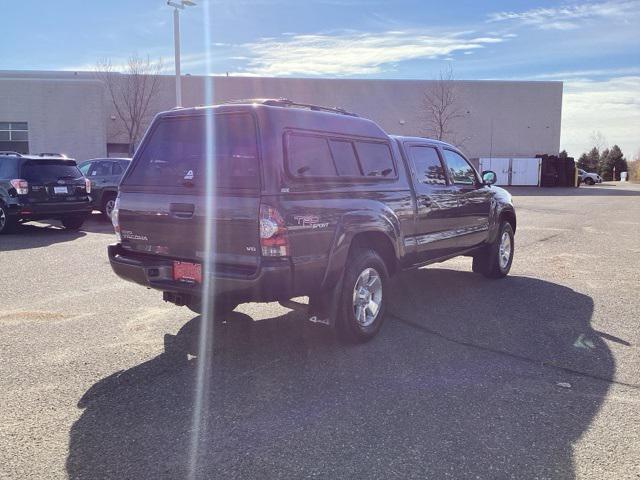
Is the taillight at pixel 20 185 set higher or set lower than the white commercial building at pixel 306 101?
lower

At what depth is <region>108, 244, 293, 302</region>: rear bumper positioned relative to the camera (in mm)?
4078

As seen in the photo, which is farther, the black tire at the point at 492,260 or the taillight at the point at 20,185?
the taillight at the point at 20,185

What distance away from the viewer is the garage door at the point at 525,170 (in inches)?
1726

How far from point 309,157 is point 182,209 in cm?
112

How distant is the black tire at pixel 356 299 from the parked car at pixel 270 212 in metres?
0.01

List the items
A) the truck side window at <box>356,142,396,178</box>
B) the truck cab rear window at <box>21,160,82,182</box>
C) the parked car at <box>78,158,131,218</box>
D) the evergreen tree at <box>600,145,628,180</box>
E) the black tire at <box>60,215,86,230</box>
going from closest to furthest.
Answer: the truck side window at <box>356,142,396,178</box> → the truck cab rear window at <box>21,160,82,182</box> → the black tire at <box>60,215,86,230</box> → the parked car at <box>78,158,131,218</box> → the evergreen tree at <box>600,145,628,180</box>

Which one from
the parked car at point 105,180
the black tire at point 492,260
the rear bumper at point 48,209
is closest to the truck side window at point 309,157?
the black tire at point 492,260

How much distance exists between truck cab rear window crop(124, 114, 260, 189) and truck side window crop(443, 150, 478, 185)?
3.28m

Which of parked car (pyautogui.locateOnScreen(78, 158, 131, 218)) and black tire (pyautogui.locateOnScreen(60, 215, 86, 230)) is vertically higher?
parked car (pyautogui.locateOnScreen(78, 158, 131, 218))

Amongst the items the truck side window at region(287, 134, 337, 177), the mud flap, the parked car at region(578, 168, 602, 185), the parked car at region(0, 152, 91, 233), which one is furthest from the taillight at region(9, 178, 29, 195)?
the parked car at region(578, 168, 602, 185)

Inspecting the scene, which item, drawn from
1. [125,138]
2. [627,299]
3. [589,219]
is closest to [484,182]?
[627,299]

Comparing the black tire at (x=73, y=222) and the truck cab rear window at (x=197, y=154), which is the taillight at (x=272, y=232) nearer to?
the truck cab rear window at (x=197, y=154)

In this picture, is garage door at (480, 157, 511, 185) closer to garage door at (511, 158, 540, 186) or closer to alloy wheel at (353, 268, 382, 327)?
garage door at (511, 158, 540, 186)

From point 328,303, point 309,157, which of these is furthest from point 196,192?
point 328,303
